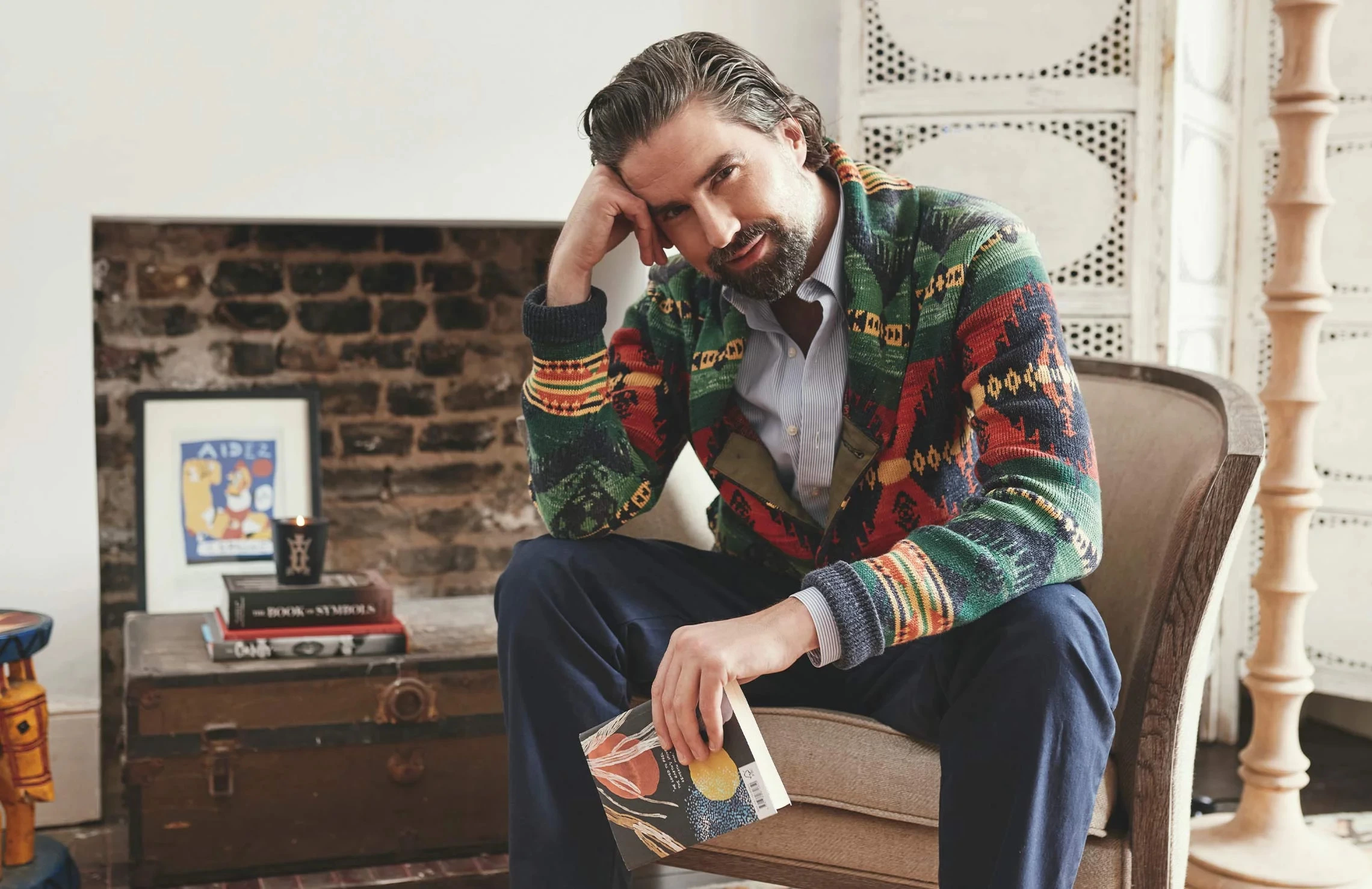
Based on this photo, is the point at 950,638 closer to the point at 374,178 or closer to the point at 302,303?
the point at 374,178

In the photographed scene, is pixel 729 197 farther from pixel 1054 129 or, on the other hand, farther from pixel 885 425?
pixel 1054 129

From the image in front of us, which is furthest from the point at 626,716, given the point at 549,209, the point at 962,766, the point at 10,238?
the point at 10,238

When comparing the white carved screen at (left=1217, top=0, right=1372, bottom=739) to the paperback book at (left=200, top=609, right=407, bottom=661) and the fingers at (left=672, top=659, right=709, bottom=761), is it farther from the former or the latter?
the fingers at (left=672, top=659, right=709, bottom=761)

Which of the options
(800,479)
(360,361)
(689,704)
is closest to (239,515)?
(360,361)

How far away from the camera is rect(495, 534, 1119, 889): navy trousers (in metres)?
1.17

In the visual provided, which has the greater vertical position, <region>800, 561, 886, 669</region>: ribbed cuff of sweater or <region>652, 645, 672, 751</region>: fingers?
<region>800, 561, 886, 669</region>: ribbed cuff of sweater

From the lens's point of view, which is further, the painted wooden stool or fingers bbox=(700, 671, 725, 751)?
the painted wooden stool

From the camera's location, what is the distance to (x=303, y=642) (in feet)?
6.95

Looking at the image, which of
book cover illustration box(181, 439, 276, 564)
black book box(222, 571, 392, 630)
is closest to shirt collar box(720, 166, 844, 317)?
black book box(222, 571, 392, 630)

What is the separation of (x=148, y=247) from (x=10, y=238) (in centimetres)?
41

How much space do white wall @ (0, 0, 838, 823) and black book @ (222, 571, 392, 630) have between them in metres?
0.38

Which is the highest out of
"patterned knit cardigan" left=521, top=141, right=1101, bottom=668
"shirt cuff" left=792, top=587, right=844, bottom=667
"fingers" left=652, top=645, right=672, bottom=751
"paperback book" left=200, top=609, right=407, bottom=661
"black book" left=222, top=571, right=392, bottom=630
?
"patterned knit cardigan" left=521, top=141, right=1101, bottom=668

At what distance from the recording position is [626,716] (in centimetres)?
123

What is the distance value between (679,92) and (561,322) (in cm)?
29
